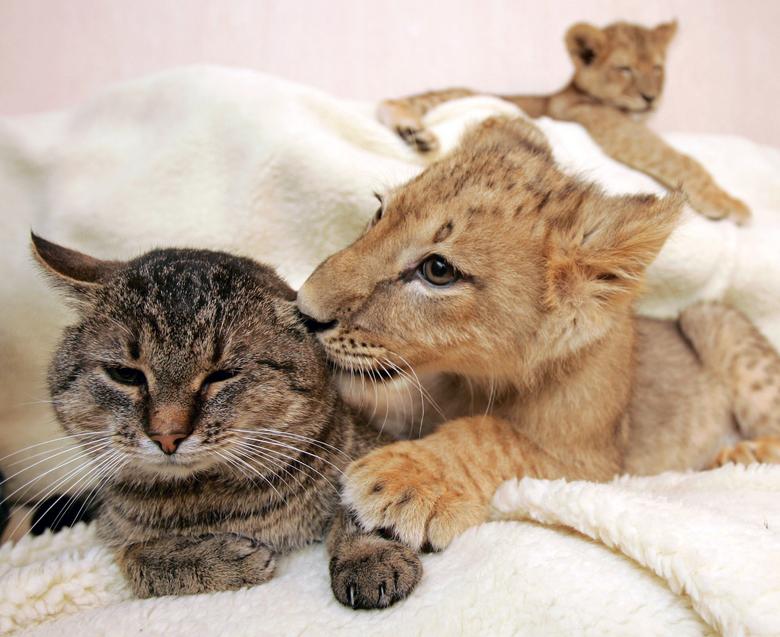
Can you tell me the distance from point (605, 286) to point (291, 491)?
0.70 m

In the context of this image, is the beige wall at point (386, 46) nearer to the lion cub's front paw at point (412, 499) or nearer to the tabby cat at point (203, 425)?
the tabby cat at point (203, 425)

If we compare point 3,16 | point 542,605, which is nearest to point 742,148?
point 542,605

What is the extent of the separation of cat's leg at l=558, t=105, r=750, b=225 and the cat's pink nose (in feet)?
5.09

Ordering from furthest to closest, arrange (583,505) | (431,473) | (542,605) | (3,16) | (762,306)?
(3,16), (762,306), (431,473), (583,505), (542,605)

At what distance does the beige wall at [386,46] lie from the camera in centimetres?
228

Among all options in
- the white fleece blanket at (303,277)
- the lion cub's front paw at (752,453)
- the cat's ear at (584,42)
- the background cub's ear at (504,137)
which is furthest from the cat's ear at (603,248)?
the cat's ear at (584,42)

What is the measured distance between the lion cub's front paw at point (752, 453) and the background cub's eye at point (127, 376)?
4.38ft

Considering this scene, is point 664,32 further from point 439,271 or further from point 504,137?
point 439,271

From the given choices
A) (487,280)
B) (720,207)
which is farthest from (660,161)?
(487,280)

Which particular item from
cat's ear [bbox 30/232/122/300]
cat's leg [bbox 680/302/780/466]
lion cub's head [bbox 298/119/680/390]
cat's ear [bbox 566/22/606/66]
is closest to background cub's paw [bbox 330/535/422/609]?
lion cub's head [bbox 298/119/680/390]

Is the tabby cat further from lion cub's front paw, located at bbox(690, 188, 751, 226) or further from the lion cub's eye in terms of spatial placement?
lion cub's front paw, located at bbox(690, 188, 751, 226)

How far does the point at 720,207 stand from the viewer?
2.00 meters

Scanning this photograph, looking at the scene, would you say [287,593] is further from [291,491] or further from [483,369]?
[483,369]

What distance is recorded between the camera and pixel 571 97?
8.90 feet
